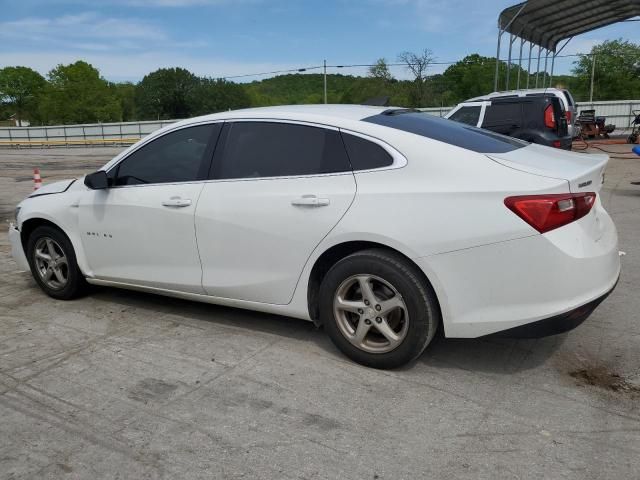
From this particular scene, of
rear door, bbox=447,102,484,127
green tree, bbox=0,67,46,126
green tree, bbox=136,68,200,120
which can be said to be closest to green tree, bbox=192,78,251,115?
green tree, bbox=136,68,200,120

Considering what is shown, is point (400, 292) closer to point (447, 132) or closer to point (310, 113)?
point (447, 132)

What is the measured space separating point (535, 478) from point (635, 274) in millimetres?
3687

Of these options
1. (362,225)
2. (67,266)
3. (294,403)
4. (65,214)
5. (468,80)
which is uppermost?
(468,80)

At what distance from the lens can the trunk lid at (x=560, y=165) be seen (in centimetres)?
322

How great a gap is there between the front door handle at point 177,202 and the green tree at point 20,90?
111 meters

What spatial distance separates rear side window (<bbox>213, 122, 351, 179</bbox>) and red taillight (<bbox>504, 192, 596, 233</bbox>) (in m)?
1.06

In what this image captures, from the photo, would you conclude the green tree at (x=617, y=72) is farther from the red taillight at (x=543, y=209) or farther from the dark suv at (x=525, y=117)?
the red taillight at (x=543, y=209)

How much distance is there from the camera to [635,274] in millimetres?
5473

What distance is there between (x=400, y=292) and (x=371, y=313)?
249 mm

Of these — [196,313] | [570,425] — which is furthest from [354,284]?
[196,313]

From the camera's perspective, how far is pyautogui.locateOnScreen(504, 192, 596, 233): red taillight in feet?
9.98

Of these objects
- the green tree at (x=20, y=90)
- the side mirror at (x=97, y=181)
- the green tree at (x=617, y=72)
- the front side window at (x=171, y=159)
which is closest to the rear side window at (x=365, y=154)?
the front side window at (x=171, y=159)

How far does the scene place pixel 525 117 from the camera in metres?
11.6

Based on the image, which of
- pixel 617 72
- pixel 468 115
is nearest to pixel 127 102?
pixel 617 72
